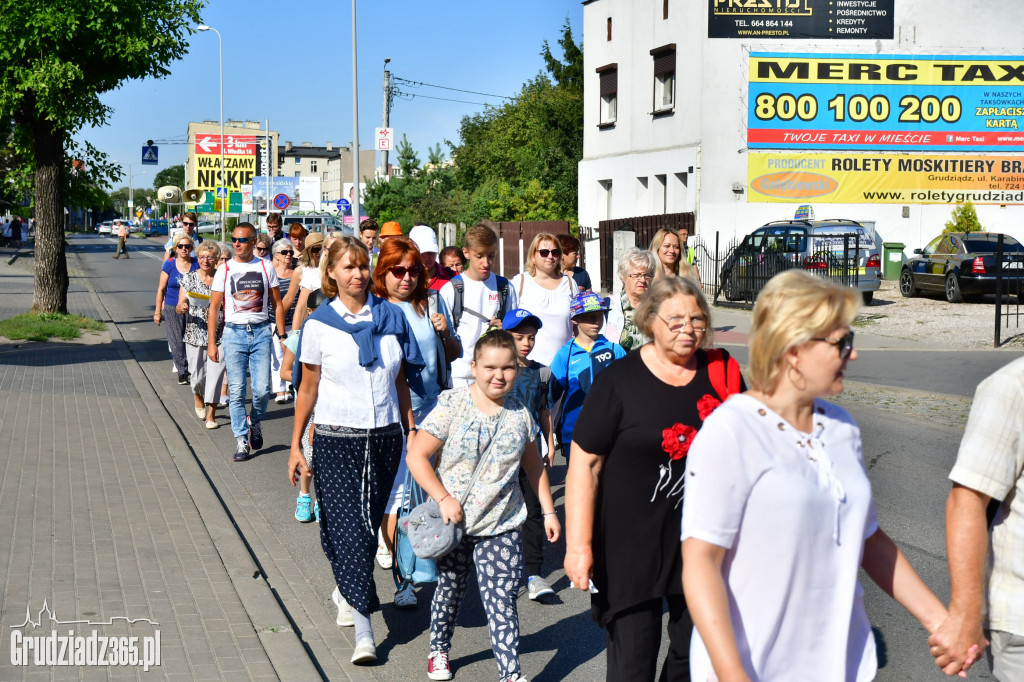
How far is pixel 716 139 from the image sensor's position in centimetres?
3241

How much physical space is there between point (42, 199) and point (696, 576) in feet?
62.0

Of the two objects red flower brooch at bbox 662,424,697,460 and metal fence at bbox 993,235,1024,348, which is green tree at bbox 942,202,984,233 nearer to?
metal fence at bbox 993,235,1024,348

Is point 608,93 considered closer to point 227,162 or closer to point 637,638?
point 227,162

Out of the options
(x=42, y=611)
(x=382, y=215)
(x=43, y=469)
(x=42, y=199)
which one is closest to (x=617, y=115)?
(x=382, y=215)

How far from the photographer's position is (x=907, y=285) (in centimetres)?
2678

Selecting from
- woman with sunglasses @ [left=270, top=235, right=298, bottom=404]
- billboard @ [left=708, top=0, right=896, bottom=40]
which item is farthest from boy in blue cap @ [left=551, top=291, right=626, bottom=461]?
billboard @ [left=708, top=0, right=896, bottom=40]

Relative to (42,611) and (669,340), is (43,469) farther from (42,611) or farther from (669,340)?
(669,340)

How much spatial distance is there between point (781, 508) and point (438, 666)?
8.44 feet

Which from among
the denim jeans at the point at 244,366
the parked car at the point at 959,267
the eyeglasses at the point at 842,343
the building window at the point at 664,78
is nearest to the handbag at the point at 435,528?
the eyeglasses at the point at 842,343

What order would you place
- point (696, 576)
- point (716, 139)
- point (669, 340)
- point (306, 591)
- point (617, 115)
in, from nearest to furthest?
1. point (696, 576)
2. point (669, 340)
3. point (306, 591)
4. point (716, 139)
5. point (617, 115)

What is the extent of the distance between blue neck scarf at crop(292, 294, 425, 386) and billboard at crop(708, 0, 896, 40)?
28884 mm

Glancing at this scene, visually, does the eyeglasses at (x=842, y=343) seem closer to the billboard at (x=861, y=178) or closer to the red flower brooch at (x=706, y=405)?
the red flower brooch at (x=706, y=405)

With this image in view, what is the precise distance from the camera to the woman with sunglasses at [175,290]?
12.1m

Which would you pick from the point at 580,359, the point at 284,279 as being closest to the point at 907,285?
the point at 284,279
